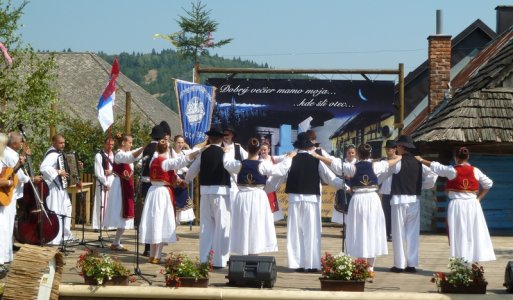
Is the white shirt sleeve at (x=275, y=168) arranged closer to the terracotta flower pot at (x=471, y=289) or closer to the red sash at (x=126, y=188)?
the red sash at (x=126, y=188)

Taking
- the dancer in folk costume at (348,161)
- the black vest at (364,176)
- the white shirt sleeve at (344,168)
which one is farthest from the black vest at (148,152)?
the black vest at (364,176)

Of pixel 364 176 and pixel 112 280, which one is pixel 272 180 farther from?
pixel 112 280

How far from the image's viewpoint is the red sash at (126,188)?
54.4 ft

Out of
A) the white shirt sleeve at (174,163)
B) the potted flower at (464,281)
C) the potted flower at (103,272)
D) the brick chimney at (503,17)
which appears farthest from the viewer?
the brick chimney at (503,17)

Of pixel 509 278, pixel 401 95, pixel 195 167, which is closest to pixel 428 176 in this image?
pixel 509 278

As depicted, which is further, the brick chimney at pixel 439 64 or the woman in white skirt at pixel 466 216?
the brick chimney at pixel 439 64

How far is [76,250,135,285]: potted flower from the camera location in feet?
41.2

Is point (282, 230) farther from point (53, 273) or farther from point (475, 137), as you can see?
point (53, 273)

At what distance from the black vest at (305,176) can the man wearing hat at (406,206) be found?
1085 mm

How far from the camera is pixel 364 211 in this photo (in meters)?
14.6

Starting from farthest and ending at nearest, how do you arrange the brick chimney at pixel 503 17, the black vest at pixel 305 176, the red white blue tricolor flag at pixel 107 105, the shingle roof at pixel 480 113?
the brick chimney at pixel 503 17 → the shingle roof at pixel 480 113 → the red white blue tricolor flag at pixel 107 105 → the black vest at pixel 305 176

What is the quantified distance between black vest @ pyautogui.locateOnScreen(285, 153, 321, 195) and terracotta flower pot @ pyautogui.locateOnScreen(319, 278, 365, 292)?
2.41 metres

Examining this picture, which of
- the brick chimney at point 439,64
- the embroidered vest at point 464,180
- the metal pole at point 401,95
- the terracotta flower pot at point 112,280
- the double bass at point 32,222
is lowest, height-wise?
the terracotta flower pot at point 112,280

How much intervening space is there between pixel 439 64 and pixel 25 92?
10240mm
